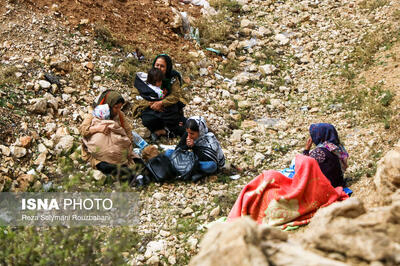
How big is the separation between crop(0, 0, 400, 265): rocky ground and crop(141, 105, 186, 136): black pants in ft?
0.47

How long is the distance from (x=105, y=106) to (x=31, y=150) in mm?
909

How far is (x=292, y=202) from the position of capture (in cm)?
319

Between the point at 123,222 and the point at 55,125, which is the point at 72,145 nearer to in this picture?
the point at 55,125

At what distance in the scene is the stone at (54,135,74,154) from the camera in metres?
4.18

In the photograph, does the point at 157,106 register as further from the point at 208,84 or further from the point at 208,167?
the point at 208,84

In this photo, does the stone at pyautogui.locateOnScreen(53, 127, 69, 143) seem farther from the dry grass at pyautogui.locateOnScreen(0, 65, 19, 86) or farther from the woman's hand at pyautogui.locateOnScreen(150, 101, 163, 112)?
the woman's hand at pyautogui.locateOnScreen(150, 101, 163, 112)

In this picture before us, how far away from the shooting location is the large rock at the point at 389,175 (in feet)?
8.10

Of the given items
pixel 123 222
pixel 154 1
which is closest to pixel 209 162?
pixel 123 222

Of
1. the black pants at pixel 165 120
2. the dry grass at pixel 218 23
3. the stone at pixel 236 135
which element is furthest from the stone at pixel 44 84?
the dry grass at pixel 218 23

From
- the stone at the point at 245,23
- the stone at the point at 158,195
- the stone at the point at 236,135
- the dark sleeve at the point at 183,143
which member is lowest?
the stone at the point at 158,195

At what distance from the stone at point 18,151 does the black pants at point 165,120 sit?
1.46m

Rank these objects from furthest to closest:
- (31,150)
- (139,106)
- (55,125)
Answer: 1. (139,106)
2. (55,125)
3. (31,150)

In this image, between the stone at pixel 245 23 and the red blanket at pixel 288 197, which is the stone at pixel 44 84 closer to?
the red blanket at pixel 288 197

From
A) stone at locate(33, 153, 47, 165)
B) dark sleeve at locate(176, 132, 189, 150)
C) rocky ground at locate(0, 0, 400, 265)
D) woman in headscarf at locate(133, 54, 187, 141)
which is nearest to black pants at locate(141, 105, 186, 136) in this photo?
woman in headscarf at locate(133, 54, 187, 141)
